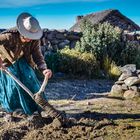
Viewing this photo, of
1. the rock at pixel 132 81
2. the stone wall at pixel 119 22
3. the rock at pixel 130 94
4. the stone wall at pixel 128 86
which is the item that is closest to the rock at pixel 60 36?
the stone wall at pixel 128 86

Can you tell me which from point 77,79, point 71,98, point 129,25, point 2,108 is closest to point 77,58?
point 77,79

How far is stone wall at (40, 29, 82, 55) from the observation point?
17084mm

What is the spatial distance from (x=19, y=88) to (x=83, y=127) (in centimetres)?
141

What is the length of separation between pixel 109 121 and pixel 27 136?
1.58 metres

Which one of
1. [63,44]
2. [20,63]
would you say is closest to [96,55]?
[63,44]

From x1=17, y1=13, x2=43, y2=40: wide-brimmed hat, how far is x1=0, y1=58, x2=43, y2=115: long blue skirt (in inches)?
28.1

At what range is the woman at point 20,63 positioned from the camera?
8.32 m

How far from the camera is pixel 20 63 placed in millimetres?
8734

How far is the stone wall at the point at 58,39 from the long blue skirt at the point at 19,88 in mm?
7918

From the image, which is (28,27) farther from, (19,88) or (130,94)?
(130,94)

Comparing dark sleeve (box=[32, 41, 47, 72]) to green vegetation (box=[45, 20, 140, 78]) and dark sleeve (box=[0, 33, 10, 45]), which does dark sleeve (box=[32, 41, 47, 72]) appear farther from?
green vegetation (box=[45, 20, 140, 78])

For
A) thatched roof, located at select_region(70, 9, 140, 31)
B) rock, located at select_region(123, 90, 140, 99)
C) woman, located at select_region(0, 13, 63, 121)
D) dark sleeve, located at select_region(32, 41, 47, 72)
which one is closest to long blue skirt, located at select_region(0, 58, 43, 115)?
woman, located at select_region(0, 13, 63, 121)

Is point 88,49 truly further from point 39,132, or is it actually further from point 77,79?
point 39,132

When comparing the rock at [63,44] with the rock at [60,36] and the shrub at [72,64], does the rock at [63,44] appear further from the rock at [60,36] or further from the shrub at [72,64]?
the shrub at [72,64]
